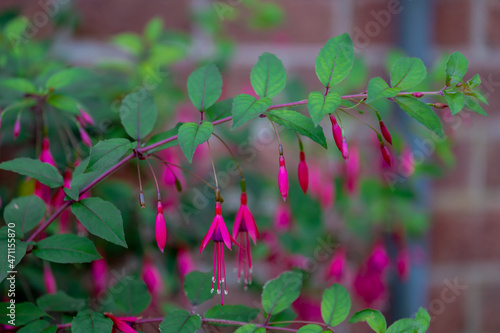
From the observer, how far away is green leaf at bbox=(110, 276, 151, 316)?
1.51 feet

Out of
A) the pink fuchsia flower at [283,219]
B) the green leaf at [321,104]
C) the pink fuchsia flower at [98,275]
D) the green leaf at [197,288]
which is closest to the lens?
the green leaf at [321,104]

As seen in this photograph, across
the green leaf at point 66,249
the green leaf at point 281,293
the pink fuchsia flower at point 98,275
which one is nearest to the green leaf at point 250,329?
the green leaf at point 281,293

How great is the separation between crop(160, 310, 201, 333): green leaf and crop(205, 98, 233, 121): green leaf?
162mm

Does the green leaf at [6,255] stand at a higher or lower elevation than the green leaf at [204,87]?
lower

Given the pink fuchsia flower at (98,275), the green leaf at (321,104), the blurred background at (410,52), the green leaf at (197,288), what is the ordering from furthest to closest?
the blurred background at (410,52) < the pink fuchsia flower at (98,275) < the green leaf at (197,288) < the green leaf at (321,104)

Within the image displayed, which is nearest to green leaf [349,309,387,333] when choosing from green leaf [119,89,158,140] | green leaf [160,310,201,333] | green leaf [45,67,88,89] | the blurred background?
green leaf [160,310,201,333]

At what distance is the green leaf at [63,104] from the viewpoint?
495 mm

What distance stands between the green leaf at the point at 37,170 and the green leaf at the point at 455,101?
0.31 meters

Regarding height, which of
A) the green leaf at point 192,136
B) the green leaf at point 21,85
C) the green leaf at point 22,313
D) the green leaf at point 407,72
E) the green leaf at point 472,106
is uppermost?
the green leaf at point 21,85

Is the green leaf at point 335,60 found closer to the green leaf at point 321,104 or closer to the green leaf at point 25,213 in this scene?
the green leaf at point 321,104

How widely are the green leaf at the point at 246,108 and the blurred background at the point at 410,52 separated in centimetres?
58

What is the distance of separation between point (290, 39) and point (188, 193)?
471 millimetres

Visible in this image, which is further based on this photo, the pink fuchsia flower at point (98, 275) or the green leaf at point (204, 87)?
the pink fuchsia flower at point (98, 275)

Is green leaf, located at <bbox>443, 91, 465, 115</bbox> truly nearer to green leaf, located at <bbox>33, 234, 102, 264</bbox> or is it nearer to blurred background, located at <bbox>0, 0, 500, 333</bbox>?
green leaf, located at <bbox>33, 234, 102, 264</bbox>
